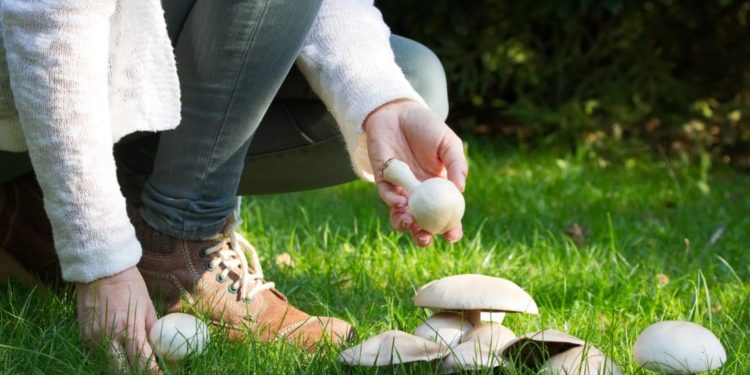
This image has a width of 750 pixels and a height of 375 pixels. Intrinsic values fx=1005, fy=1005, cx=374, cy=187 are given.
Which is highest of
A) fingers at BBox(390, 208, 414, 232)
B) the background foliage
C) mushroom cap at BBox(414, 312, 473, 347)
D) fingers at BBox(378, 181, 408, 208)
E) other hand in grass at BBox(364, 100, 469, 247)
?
other hand in grass at BBox(364, 100, 469, 247)

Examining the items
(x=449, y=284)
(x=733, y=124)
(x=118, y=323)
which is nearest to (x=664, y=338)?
(x=449, y=284)

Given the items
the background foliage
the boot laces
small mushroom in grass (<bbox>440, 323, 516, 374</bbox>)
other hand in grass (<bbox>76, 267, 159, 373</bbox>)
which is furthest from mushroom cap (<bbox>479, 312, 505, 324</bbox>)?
the background foliage

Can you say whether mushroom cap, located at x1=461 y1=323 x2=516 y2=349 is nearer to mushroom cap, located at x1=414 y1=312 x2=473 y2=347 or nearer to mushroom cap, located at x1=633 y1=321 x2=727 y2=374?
mushroom cap, located at x1=414 y1=312 x2=473 y2=347

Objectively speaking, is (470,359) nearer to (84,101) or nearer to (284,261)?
(84,101)

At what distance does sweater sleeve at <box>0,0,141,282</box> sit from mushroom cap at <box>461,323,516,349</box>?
19.4 inches

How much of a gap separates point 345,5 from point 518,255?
874 millimetres

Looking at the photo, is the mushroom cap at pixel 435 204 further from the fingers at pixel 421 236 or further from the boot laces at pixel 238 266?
the boot laces at pixel 238 266

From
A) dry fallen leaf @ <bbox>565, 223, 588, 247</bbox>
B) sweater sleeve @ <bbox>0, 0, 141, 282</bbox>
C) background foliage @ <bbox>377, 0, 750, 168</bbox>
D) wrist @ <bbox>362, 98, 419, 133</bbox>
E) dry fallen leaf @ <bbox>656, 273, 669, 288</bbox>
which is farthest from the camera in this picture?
background foliage @ <bbox>377, 0, 750, 168</bbox>

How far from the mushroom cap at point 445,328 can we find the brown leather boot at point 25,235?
2.24 ft

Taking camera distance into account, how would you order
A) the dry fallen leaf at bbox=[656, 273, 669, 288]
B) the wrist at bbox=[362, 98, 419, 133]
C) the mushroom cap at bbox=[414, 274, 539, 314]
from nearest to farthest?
the mushroom cap at bbox=[414, 274, 539, 314], the wrist at bbox=[362, 98, 419, 133], the dry fallen leaf at bbox=[656, 273, 669, 288]

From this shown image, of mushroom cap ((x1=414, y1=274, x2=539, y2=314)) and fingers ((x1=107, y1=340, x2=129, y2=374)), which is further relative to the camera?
mushroom cap ((x1=414, y1=274, x2=539, y2=314))

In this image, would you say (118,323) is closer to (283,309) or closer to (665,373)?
(283,309)

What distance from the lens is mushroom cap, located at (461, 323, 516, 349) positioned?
139 cm

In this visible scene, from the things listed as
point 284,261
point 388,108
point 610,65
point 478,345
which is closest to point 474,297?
point 478,345
